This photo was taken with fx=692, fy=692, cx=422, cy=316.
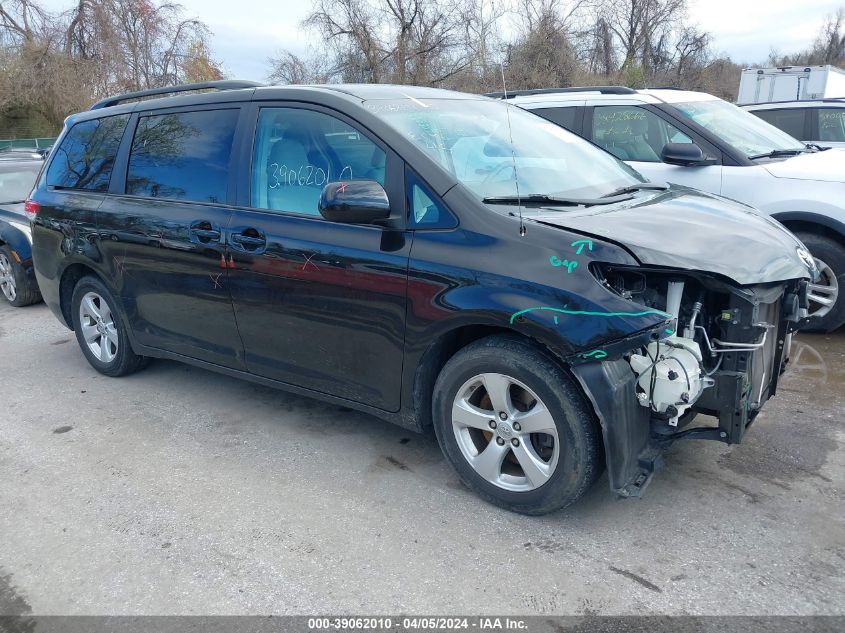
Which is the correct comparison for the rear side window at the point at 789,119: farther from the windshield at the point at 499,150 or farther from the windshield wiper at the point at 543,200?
the windshield wiper at the point at 543,200

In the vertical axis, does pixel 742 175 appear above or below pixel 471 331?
above

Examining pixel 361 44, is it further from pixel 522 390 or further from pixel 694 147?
pixel 522 390

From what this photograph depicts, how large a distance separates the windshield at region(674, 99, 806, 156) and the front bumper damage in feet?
11.1

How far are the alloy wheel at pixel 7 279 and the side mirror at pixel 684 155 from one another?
22.6ft

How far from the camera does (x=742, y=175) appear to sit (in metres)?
5.64

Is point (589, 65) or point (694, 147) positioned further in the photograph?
point (589, 65)

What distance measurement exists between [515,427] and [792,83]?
1619cm

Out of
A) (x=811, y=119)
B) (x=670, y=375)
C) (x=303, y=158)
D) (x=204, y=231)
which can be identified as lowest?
(x=670, y=375)

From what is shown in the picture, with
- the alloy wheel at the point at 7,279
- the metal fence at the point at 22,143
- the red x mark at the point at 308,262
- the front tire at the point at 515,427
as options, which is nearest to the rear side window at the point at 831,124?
the front tire at the point at 515,427

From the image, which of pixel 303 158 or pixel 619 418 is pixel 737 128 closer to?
Result: pixel 303 158

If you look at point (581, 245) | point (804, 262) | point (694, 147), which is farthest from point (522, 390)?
point (694, 147)

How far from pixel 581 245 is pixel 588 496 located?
1262 millimetres

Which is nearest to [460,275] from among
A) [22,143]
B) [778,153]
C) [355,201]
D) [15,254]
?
[355,201]

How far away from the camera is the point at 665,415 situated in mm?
2891
